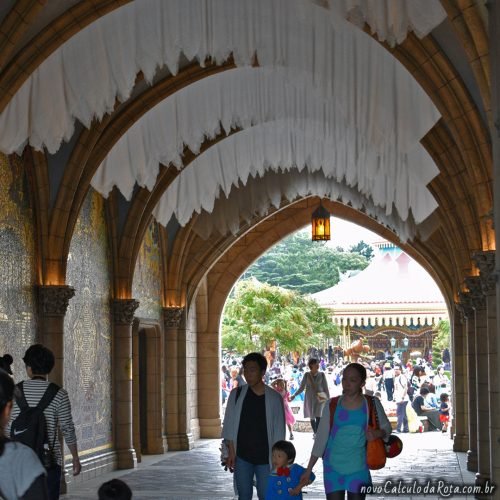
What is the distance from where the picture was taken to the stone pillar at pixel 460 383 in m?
18.6

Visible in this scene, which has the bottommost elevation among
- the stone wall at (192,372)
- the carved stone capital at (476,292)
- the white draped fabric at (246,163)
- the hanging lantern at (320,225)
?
the stone wall at (192,372)

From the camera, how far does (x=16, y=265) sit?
12.5m

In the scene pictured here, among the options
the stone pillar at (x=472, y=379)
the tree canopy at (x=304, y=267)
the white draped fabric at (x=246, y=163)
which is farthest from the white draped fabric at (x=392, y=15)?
the tree canopy at (x=304, y=267)

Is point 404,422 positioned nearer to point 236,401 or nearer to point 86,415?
point 86,415

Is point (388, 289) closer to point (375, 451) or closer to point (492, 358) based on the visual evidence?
point (492, 358)

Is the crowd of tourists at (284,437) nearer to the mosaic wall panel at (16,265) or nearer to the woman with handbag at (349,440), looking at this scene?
the woman with handbag at (349,440)

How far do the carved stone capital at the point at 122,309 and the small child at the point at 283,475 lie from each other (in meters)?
9.95

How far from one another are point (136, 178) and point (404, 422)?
37.3 feet

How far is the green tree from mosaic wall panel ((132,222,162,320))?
18691 millimetres

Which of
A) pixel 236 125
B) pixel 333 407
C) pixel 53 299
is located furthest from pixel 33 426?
pixel 236 125

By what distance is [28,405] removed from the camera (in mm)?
6258

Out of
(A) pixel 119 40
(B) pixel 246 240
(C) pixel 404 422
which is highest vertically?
(A) pixel 119 40

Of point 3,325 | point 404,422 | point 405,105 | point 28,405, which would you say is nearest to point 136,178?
point 3,325

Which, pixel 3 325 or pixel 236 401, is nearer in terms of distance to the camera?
pixel 236 401
